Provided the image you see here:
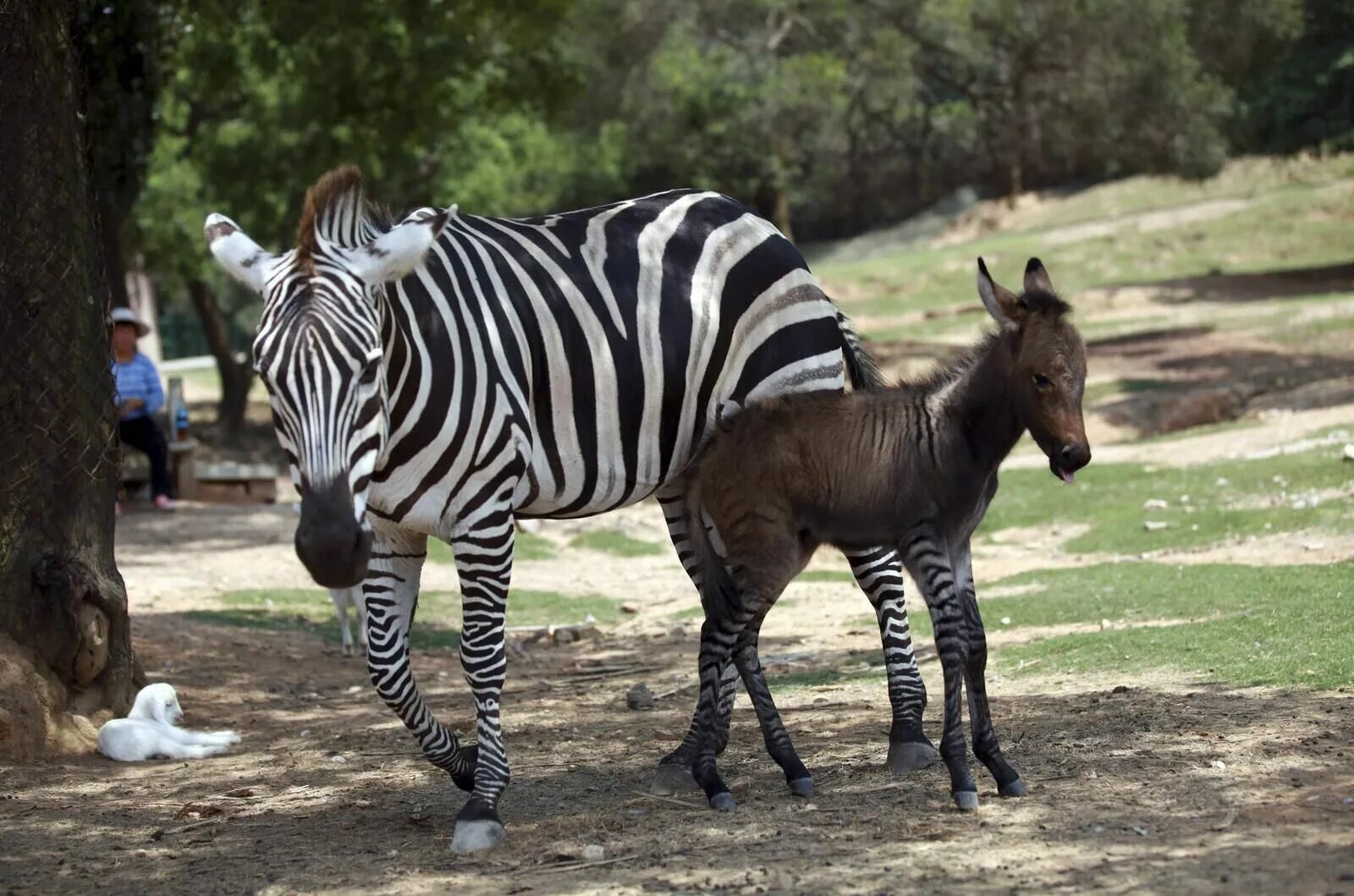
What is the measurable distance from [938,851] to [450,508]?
6.92 feet

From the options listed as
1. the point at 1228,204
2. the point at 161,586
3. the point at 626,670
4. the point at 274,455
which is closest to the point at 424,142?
the point at 274,455

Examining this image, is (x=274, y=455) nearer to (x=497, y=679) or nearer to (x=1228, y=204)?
(x=497, y=679)

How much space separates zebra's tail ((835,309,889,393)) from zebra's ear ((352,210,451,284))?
225cm

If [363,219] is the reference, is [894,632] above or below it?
below

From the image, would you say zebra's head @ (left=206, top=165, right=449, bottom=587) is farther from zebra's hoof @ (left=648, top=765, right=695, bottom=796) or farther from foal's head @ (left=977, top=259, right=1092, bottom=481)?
foal's head @ (left=977, top=259, right=1092, bottom=481)

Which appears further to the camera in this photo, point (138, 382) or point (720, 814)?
point (138, 382)

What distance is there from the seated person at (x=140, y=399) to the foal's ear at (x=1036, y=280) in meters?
12.1

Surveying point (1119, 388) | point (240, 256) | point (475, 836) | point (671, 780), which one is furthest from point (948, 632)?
point (1119, 388)

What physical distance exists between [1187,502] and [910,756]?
8.63 m

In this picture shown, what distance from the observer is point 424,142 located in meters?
21.0

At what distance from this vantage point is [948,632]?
19.4 ft

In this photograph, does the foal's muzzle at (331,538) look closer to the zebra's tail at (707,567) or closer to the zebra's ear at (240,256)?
the zebra's ear at (240,256)

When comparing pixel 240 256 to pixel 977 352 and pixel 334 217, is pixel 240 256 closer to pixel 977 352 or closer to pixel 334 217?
pixel 334 217

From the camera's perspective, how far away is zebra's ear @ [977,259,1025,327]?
A: 19.9 ft
